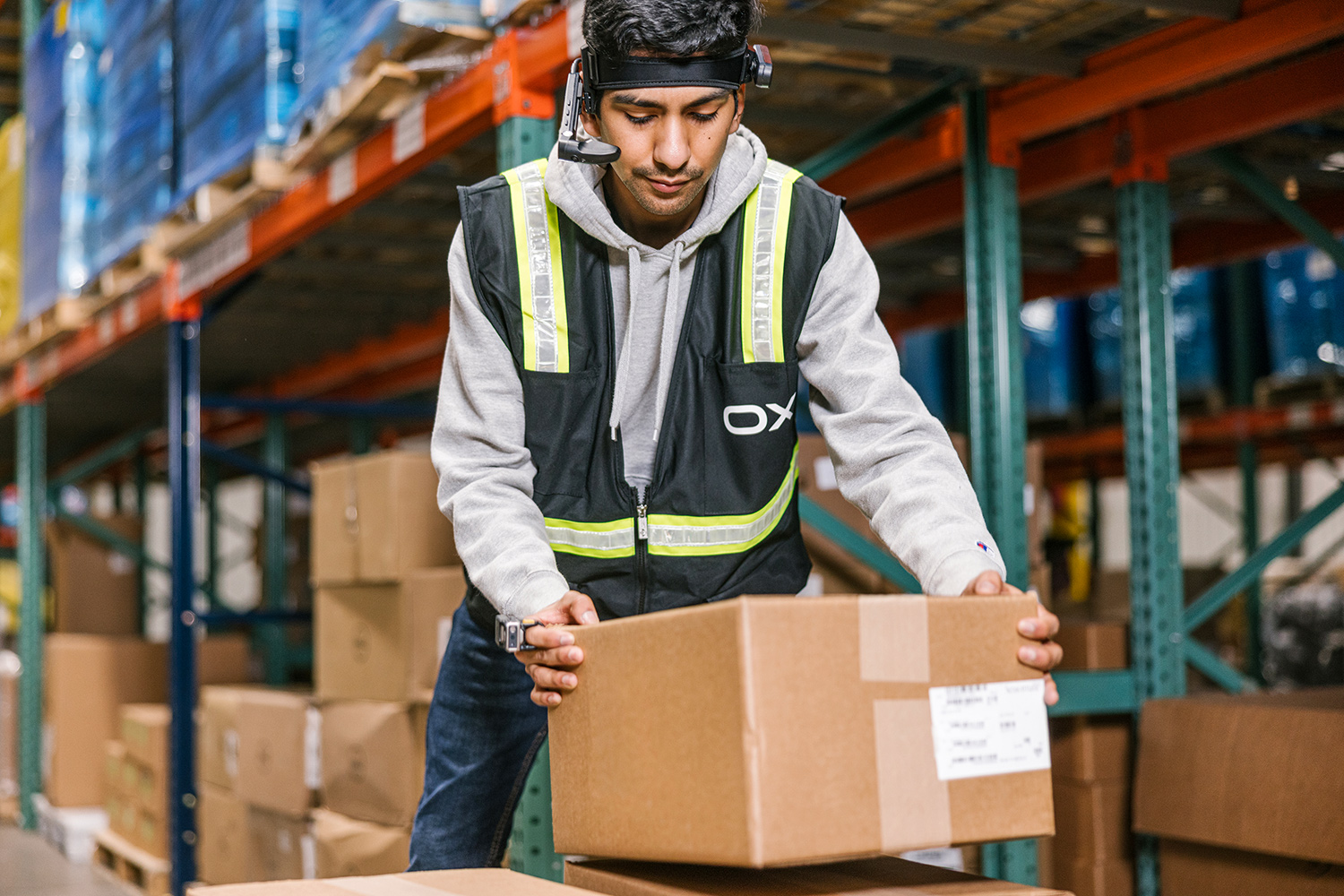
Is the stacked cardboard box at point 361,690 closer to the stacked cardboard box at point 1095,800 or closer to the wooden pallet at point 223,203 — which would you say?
the wooden pallet at point 223,203

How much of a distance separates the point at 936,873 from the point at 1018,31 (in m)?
2.27

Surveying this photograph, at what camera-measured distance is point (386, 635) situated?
3.98 meters

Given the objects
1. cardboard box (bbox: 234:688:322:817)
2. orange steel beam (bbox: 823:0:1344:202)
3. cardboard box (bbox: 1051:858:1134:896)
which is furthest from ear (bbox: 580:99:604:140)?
cardboard box (bbox: 234:688:322:817)

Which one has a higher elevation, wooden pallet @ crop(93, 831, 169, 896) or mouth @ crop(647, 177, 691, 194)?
mouth @ crop(647, 177, 691, 194)

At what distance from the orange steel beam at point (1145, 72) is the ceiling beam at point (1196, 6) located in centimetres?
4

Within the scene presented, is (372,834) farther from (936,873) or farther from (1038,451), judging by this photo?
Result: (936,873)

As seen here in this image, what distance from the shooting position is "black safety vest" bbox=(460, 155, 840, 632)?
6.56 feet

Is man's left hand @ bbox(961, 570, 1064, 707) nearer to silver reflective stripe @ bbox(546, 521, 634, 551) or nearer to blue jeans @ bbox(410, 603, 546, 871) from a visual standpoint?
silver reflective stripe @ bbox(546, 521, 634, 551)

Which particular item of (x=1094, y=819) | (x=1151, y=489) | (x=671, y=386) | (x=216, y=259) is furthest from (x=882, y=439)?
(x=216, y=259)

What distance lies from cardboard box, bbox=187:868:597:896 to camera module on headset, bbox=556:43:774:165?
0.92 meters

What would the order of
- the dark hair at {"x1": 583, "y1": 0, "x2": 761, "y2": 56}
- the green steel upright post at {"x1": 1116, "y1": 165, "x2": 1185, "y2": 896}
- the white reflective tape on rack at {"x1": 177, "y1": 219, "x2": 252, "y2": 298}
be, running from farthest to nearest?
the white reflective tape on rack at {"x1": 177, "y1": 219, "x2": 252, "y2": 298}
the green steel upright post at {"x1": 1116, "y1": 165, "x2": 1185, "y2": 896}
the dark hair at {"x1": 583, "y1": 0, "x2": 761, "y2": 56}

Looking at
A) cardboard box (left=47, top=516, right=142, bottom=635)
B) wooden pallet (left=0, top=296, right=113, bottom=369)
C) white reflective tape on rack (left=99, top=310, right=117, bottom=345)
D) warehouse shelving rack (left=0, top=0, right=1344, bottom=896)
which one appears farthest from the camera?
cardboard box (left=47, top=516, right=142, bottom=635)

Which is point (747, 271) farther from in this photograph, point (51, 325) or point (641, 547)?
point (51, 325)

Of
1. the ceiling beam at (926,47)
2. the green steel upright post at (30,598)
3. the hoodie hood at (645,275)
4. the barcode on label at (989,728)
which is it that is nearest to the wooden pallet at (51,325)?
the green steel upright post at (30,598)
